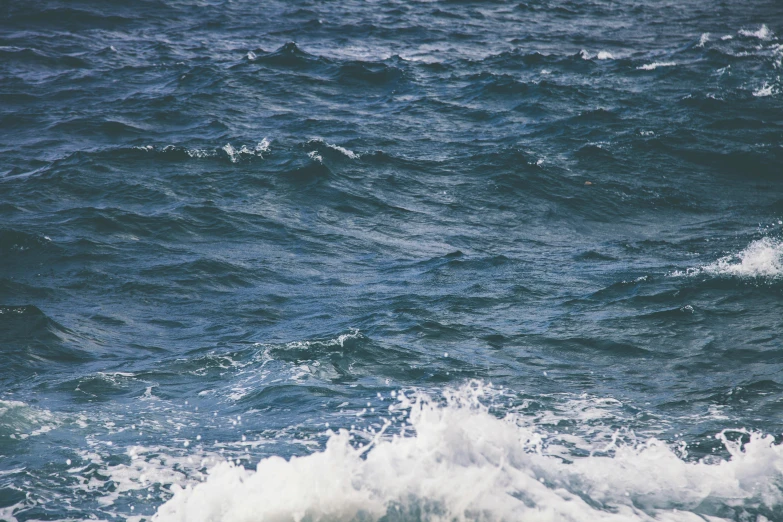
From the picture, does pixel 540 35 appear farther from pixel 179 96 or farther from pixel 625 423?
pixel 625 423

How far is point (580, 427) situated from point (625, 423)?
0.50 metres

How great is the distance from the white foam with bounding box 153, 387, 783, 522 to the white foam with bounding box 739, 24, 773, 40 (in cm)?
2525

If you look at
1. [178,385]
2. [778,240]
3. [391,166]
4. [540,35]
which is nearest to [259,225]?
[391,166]

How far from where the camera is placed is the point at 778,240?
12961 mm

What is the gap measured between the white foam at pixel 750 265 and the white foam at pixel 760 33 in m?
18.9

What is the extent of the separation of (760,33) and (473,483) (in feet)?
92.2

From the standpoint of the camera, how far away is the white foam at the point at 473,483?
6.06m

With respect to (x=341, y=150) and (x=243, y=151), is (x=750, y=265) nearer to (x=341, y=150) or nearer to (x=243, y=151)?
(x=341, y=150)

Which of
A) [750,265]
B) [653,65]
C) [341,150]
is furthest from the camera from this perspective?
[653,65]

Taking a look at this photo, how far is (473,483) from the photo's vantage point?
6.25 metres

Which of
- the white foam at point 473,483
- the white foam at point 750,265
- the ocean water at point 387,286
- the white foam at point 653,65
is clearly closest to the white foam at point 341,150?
the ocean water at point 387,286

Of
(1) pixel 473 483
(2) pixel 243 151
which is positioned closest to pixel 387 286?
(1) pixel 473 483

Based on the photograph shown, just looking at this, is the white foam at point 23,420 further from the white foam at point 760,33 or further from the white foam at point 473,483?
the white foam at point 760,33

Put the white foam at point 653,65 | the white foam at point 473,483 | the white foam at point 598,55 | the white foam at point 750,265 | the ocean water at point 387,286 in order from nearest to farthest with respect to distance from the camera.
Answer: the white foam at point 473,483 → the ocean water at point 387,286 → the white foam at point 750,265 → the white foam at point 653,65 → the white foam at point 598,55
